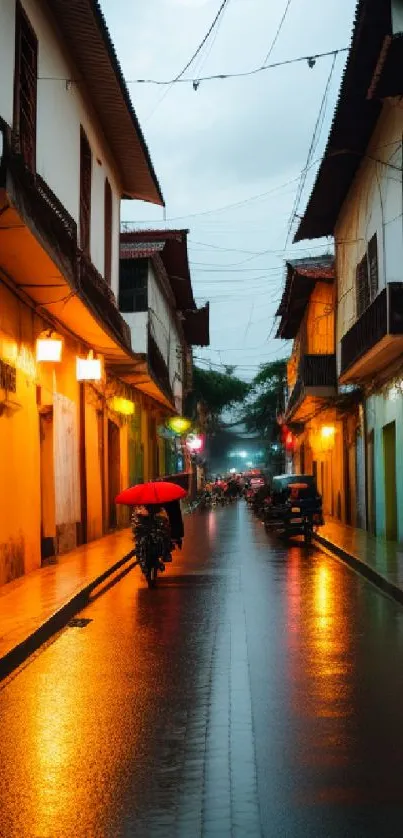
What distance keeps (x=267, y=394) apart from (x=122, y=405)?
143 ft

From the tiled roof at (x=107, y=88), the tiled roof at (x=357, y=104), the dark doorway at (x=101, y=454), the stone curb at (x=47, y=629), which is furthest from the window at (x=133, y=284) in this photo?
the stone curb at (x=47, y=629)

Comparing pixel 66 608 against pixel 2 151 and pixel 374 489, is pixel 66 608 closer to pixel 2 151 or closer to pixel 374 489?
pixel 2 151

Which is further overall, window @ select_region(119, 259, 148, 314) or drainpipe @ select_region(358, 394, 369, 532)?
window @ select_region(119, 259, 148, 314)

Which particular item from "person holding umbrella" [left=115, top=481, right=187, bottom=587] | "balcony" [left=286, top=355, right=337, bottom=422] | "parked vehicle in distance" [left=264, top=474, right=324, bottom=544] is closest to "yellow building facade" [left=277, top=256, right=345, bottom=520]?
"balcony" [left=286, top=355, right=337, bottom=422]

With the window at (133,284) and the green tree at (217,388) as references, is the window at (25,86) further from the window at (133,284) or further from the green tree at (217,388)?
the green tree at (217,388)

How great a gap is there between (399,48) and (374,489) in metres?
13.1

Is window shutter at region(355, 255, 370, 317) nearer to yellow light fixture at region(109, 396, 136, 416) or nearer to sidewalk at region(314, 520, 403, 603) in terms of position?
sidewalk at region(314, 520, 403, 603)

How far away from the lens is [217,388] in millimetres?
64438

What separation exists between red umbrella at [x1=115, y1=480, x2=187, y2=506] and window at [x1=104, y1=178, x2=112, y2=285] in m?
9.85

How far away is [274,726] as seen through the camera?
627cm

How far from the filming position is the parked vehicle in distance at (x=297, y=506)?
84.8ft

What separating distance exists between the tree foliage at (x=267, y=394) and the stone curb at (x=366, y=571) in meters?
47.3

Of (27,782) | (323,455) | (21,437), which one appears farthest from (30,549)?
(323,455)

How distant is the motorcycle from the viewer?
575 inches
